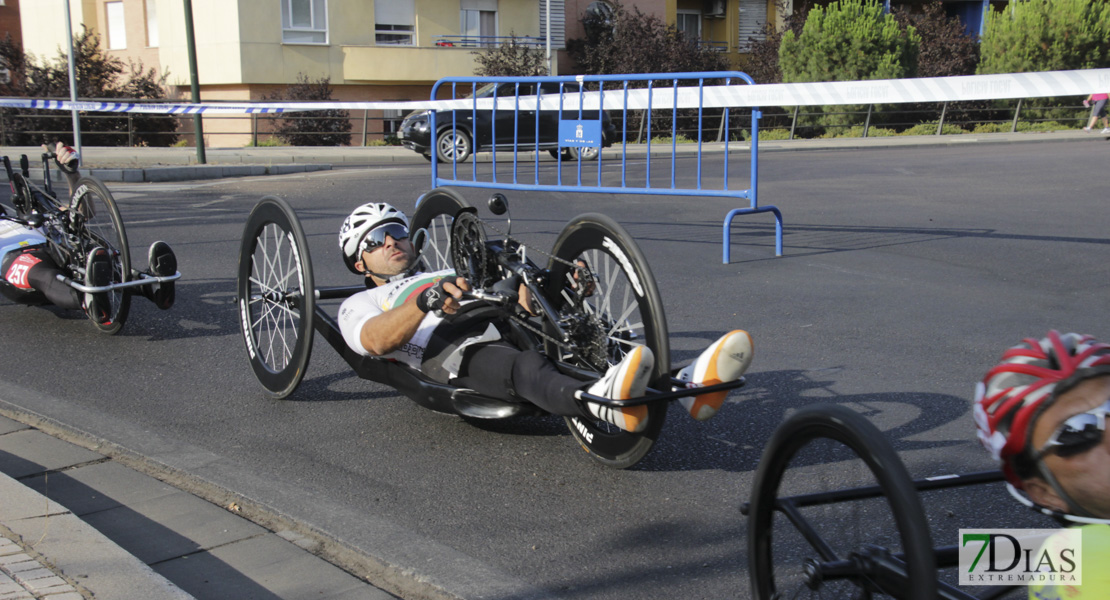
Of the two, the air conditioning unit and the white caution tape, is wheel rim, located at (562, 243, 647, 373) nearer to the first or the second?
the white caution tape

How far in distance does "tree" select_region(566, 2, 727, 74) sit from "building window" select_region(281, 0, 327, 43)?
9.18 metres

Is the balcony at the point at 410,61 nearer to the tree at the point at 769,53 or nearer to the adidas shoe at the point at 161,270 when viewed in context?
the tree at the point at 769,53

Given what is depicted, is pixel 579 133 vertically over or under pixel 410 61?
under

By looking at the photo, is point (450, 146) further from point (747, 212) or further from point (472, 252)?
point (472, 252)

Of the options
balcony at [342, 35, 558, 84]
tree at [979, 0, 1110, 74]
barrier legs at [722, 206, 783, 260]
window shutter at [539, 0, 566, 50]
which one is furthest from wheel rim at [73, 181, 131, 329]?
window shutter at [539, 0, 566, 50]

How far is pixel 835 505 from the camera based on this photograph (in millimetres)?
2498

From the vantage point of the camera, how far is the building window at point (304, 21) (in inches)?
1323

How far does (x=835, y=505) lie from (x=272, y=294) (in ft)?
11.6

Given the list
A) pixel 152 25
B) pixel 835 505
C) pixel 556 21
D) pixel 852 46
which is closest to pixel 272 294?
pixel 835 505

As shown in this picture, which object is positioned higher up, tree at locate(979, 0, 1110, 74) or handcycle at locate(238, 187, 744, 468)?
tree at locate(979, 0, 1110, 74)

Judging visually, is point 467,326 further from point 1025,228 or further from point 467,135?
point 467,135

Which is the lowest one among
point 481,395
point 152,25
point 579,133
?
point 481,395

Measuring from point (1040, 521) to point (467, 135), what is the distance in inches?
813

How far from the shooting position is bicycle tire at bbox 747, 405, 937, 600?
205 cm
